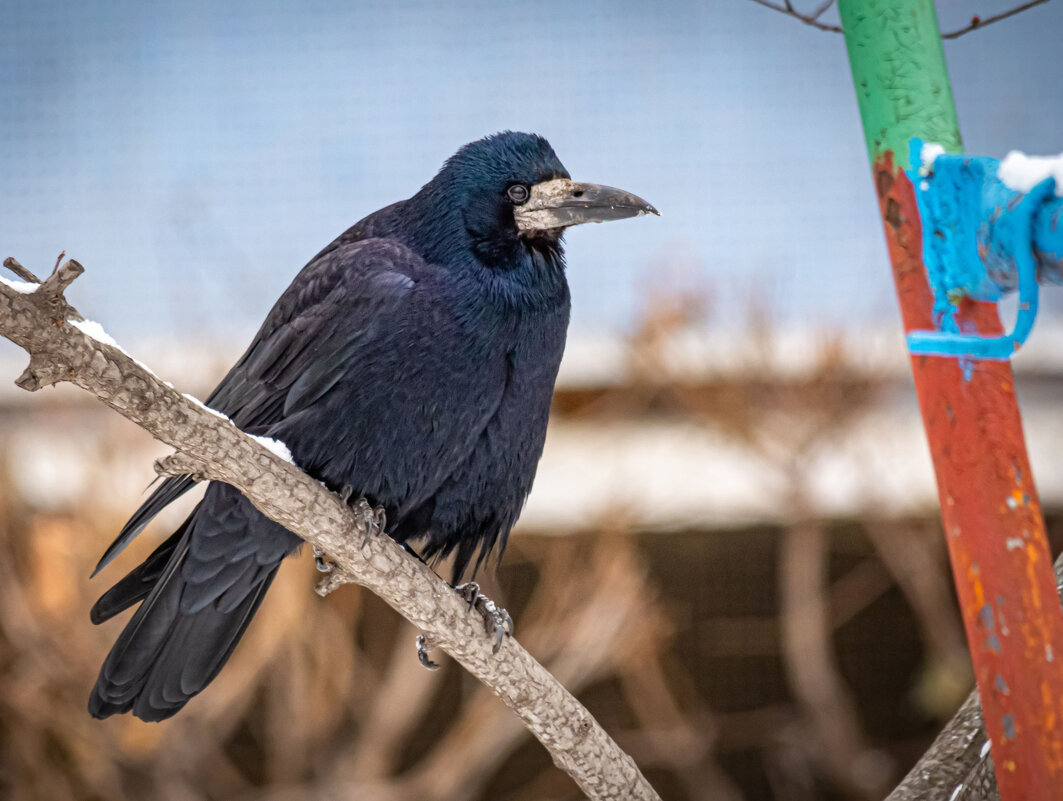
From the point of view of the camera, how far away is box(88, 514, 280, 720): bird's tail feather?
5.54 ft

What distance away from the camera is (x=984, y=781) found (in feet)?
4.37

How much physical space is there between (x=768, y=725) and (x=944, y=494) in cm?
305

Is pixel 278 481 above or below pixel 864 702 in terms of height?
above

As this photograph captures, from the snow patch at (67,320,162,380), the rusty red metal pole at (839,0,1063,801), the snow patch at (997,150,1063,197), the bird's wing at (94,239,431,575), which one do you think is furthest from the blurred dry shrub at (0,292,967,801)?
the snow patch at (997,150,1063,197)

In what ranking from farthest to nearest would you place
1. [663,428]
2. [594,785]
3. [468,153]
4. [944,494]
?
1. [663,428]
2. [468,153]
3. [594,785]
4. [944,494]

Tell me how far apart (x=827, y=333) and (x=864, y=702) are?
4.58ft

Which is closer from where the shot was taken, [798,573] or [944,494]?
[944,494]

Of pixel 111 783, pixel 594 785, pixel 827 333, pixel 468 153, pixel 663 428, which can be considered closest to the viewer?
pixel 594 785

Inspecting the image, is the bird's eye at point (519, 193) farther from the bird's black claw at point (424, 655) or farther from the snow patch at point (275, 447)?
the bird's black claw at point (424, 655)

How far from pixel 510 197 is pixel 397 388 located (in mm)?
354

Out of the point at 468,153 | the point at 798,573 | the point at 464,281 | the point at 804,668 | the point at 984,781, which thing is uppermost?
the point at 468,153


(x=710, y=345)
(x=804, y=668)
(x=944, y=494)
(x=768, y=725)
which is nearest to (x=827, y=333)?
(x=710, y=345)

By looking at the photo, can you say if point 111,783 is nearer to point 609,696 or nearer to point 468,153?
point 609,696

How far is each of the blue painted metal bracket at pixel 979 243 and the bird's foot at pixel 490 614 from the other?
743mm
